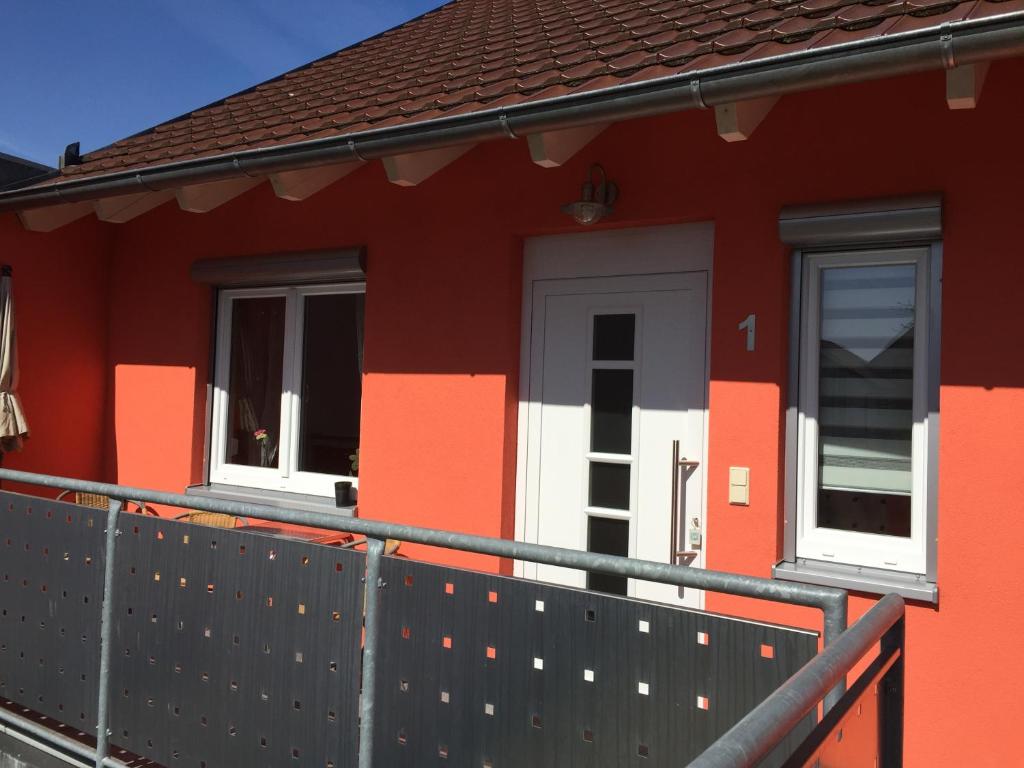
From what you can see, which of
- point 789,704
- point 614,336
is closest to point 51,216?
point 614,336

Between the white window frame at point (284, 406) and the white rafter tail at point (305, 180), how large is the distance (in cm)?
70

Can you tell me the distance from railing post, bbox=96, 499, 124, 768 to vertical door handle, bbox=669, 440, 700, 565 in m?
2.40

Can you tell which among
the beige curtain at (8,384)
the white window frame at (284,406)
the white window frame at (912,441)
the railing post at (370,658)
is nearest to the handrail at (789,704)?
the railing post at (370,658)

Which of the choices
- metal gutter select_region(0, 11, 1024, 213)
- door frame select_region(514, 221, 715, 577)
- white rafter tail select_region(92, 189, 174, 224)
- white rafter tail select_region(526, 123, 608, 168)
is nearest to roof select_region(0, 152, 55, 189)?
white rafter tail select_region(92, 189, 174, 224)

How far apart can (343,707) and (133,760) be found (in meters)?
1.25

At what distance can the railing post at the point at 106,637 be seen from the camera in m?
3.34

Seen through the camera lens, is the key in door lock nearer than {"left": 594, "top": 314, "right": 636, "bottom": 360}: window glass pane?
Yes

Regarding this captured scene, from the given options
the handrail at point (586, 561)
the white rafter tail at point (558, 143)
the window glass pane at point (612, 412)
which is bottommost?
the handrail at point (586, 561)

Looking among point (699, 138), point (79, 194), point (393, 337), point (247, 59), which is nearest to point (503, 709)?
point (699, 138)

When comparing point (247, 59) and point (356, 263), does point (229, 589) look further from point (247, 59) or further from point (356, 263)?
point (247, 59)

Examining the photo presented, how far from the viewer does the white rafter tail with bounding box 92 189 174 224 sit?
234 inches

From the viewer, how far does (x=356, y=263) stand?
5.39 metres

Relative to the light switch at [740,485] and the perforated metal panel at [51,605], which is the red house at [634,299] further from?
the perforated metal panel at [51,605]

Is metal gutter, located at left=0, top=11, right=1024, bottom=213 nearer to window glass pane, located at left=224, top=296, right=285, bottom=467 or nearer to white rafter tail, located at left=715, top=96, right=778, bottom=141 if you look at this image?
white rafter tail, located at left=715, top=96, right=778, bottom=141
